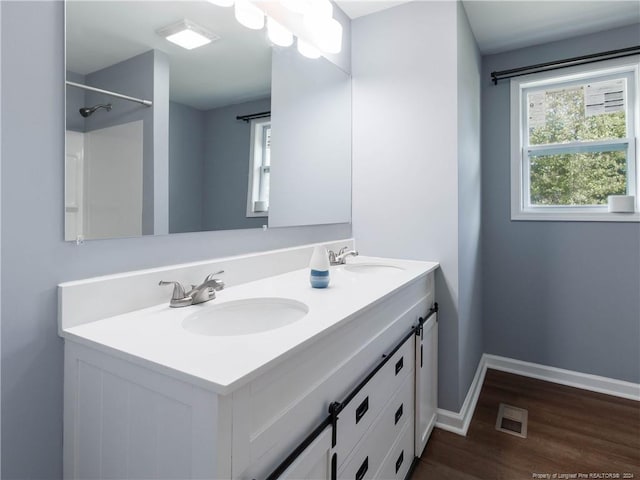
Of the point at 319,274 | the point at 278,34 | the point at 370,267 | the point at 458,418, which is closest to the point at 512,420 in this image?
the point at 458,418

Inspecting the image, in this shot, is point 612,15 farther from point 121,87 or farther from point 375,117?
point 121,87

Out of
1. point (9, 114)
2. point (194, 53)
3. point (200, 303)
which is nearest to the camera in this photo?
point (9, 114)

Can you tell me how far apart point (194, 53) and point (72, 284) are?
856 millimetres

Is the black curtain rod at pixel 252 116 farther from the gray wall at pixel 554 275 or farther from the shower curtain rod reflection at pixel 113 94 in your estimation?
the gray wall at pixel 554 275

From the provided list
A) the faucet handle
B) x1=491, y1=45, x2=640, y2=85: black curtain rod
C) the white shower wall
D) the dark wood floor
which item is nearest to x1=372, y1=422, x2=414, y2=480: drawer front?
the dark wood floor

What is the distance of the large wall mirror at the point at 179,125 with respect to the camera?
3.13 feet

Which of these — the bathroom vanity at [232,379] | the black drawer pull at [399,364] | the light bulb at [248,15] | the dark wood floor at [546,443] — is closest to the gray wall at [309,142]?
the light bulb at [248,15]

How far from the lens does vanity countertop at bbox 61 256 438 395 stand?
0.65 m

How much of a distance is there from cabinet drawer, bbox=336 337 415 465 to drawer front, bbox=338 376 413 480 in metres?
0.03

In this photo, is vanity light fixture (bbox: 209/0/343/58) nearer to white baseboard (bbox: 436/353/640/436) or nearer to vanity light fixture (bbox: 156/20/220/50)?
vanity light fixture (bbox: 156/20/220/50)

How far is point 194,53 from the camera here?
1.24 meters

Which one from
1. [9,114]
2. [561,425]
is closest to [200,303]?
[9,114]

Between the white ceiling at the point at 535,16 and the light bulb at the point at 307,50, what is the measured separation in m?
0.41

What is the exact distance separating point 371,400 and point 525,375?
6.64 ft
